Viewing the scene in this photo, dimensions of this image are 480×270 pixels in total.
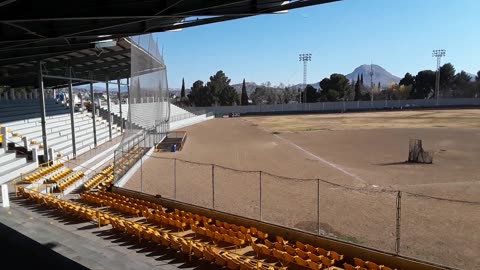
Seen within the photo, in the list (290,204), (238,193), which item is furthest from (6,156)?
(290,204)

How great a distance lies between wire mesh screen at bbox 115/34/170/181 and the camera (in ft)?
84.6

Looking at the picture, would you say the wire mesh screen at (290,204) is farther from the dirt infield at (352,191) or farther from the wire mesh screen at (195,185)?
the wire mesh screen at (195,185)

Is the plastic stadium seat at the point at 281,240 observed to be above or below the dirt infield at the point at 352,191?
above

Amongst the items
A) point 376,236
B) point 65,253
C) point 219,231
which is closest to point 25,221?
point 65,253

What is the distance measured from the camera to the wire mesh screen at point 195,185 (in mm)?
17844

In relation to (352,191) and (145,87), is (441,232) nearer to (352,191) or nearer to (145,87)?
(352,191)

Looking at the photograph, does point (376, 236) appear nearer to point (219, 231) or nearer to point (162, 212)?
point (219, 231)

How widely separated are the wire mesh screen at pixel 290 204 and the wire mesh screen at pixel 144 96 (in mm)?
7890

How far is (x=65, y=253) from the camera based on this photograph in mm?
10734

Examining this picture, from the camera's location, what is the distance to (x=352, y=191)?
1902 centimetres

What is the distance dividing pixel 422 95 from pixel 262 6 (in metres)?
127

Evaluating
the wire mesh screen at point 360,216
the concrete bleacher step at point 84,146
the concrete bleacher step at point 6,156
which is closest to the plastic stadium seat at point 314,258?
the wire mesh screen at point 360,216

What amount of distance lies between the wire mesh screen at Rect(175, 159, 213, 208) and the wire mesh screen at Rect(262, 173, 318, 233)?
2640 mm

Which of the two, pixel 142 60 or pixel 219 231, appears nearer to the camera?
pixel 219 231
